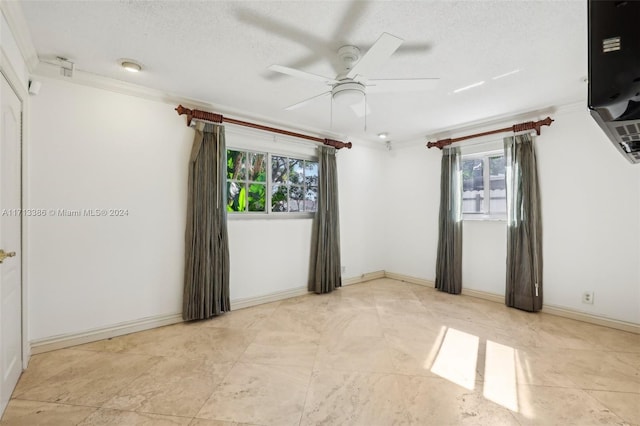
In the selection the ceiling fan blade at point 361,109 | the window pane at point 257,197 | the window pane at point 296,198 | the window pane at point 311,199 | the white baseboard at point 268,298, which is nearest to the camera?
the ceiling fan blade at point 361,109

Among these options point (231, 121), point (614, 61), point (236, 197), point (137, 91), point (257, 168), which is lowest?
point (236, 197)

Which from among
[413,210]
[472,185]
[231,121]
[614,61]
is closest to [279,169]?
[231,121]

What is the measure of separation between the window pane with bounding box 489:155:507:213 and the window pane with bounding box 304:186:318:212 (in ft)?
8.00

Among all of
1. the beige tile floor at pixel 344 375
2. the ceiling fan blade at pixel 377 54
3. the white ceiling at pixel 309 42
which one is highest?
the white ceiling at pixel 309 42

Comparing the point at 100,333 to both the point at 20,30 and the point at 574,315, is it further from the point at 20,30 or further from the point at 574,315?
the point at 574,315

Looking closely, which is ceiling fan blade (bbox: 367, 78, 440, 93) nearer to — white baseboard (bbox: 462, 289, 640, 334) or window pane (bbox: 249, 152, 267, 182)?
window pane (bbox: 249, 152, 267, 182)

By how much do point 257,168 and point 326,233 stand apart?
4.32 ft

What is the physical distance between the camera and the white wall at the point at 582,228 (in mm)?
2893

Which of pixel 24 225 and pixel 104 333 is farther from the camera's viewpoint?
pixel 104 333

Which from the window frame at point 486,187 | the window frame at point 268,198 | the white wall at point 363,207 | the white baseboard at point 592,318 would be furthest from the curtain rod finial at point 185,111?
the white baseboard at point 592,318

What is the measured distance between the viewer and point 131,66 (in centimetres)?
242

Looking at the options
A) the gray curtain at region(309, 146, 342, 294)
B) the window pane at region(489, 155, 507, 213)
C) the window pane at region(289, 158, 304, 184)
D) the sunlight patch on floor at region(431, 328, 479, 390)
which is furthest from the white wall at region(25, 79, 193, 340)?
the window pane at region(489, 155, 507, 213)

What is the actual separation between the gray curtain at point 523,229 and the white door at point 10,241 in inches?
179

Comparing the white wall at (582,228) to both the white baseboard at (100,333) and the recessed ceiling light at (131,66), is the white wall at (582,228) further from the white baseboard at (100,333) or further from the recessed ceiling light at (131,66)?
the recessed ceiling light at (131,66)
